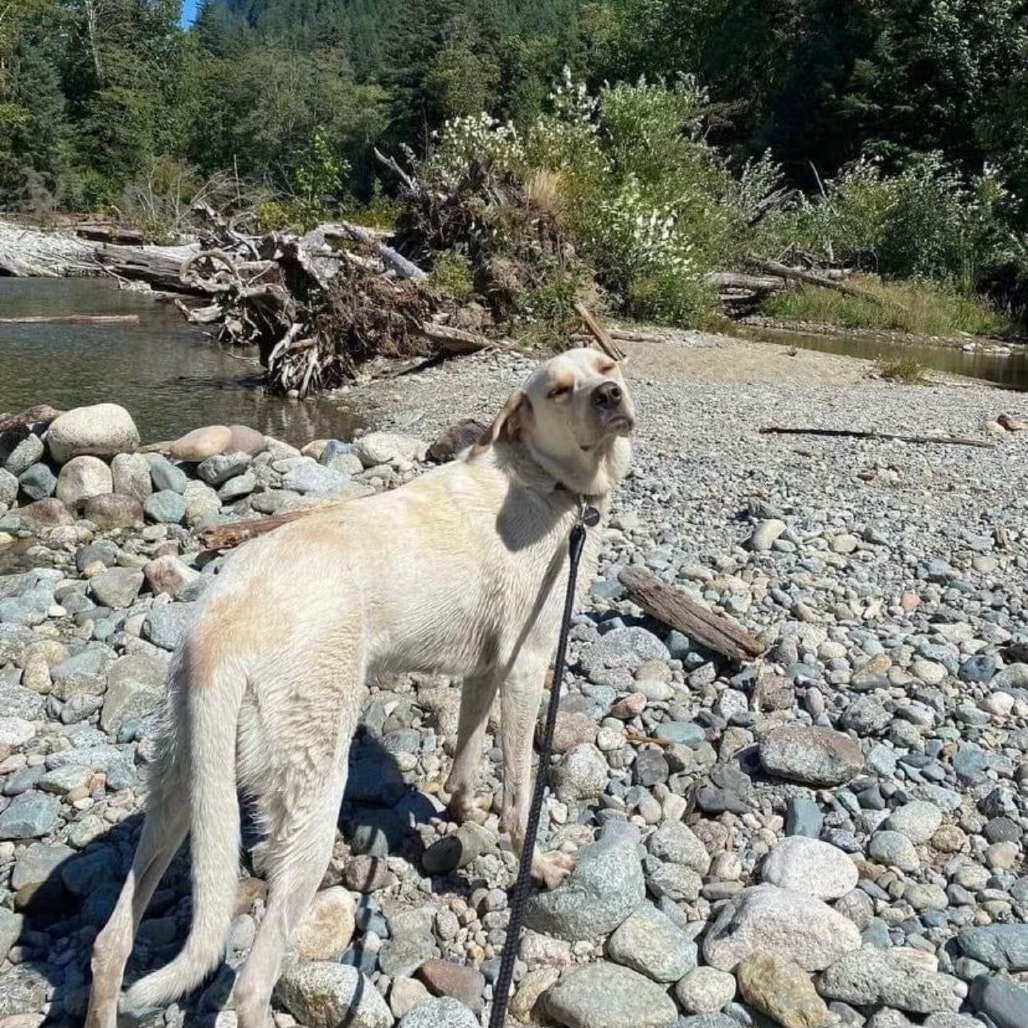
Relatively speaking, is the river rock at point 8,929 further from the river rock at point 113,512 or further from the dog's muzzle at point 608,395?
the river rock at point 113,512

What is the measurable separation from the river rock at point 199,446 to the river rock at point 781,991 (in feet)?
23.8

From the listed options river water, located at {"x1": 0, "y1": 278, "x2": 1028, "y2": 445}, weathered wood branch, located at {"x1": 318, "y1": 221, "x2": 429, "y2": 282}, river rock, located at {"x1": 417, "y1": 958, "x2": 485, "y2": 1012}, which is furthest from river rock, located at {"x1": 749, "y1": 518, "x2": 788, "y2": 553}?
weathered wood branch, located at {"x1": 318, "y1": 221, "x2": 429, "y2": 282}

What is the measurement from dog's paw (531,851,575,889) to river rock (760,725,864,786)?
1062 mm

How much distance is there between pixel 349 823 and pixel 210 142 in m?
81.3

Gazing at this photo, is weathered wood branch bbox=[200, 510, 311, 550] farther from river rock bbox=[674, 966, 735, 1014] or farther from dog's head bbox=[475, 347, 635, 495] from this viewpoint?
river rock bbox=[674, 966, 735, 1014]

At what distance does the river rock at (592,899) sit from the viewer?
3.29 m

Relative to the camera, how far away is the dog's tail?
2.47 meters

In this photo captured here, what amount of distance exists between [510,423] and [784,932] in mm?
2053

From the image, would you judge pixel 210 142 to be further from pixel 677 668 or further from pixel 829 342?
pixel 677 668

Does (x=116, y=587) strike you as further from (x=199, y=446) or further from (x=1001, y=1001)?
(x=1001, y=1001)

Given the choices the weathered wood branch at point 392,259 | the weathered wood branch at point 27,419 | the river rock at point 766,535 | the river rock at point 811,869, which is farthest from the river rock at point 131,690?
the weathered wood branch at point 392,259

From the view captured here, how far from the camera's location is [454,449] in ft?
29.7

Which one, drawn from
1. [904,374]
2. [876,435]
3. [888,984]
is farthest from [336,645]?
[904,374]

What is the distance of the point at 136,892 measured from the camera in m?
2.85
